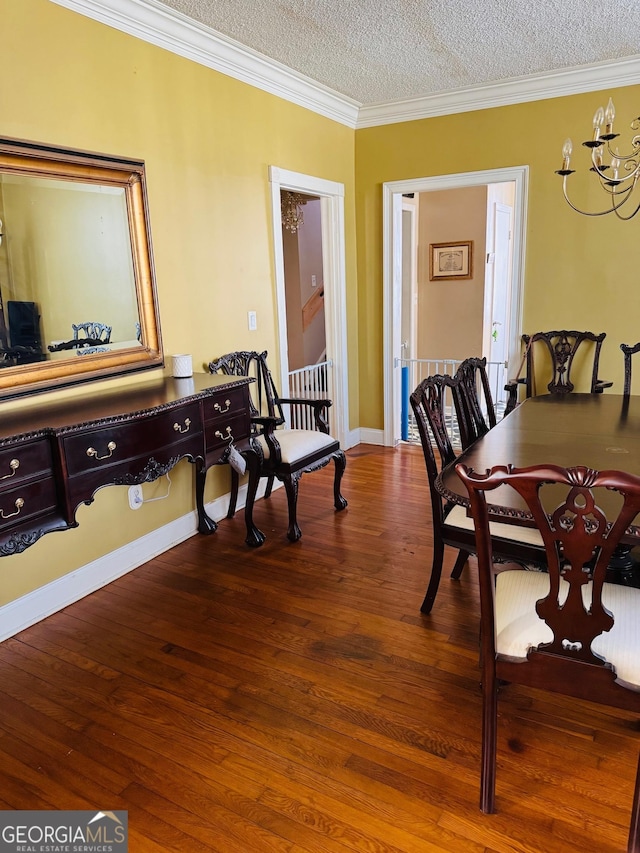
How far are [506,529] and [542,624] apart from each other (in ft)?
2.05

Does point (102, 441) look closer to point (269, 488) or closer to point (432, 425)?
point (432, 425)

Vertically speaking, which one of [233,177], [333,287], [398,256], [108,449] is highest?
[233,177]

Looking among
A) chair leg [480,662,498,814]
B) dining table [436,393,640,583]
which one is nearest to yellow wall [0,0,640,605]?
dining table [436,393,640,583]

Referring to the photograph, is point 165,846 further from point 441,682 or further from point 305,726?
point 441,682

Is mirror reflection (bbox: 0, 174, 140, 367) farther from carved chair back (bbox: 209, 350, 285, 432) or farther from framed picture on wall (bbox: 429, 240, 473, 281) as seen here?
framed picture on wall (bbox: 429, 240, 473, 281)

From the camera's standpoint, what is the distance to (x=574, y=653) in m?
1.50

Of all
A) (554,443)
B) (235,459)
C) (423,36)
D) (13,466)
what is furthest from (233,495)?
(423,36)

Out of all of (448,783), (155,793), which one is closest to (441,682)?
(448,783)

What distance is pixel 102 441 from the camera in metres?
2.25

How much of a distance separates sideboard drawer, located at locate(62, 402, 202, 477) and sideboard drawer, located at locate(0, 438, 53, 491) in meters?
0.07

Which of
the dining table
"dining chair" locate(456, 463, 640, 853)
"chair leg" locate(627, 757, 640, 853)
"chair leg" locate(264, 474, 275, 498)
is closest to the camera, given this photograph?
"dining chair" locate(456, 463, 640, 853)

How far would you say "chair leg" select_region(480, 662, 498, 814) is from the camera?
1.61m

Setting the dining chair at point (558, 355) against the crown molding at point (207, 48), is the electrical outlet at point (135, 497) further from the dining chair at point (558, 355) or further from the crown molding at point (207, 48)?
the dining chair at point (558, 355)

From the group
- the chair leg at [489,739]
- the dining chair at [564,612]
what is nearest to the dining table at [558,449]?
the dining chair at [564,612]
